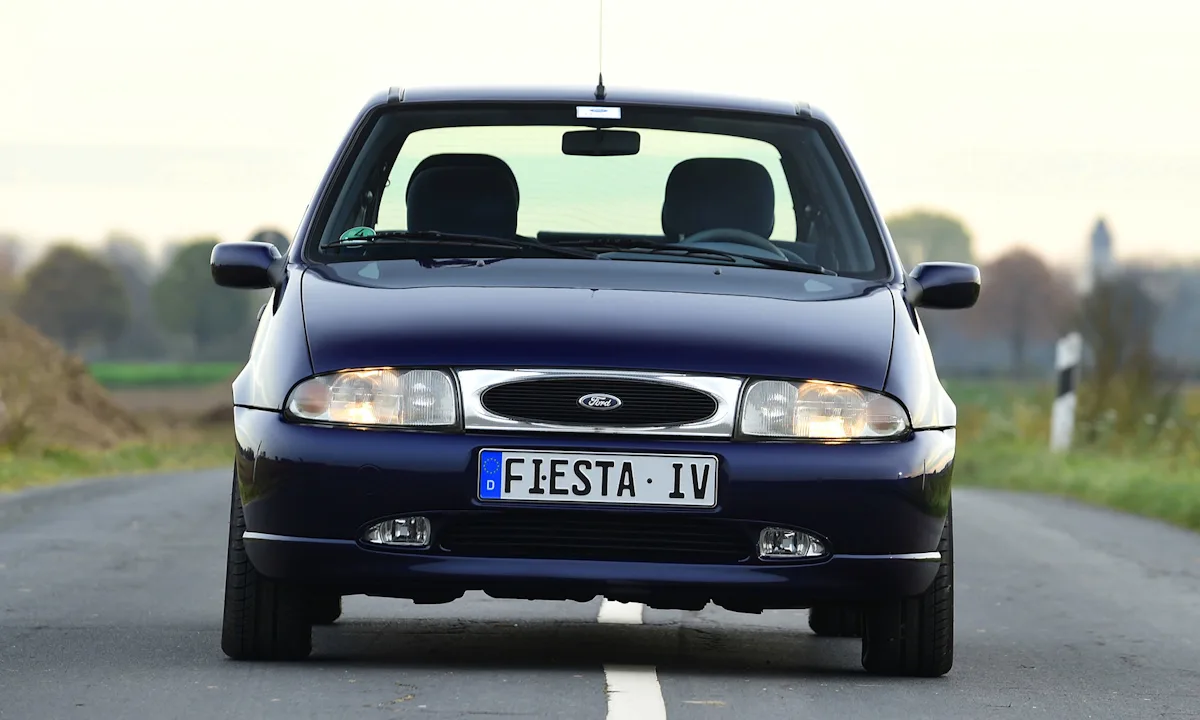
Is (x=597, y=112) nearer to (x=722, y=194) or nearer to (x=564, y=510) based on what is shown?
(x=722, y=194)

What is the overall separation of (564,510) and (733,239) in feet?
5.61

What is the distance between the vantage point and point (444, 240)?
689 cm

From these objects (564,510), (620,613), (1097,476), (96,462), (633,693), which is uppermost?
(564,510)

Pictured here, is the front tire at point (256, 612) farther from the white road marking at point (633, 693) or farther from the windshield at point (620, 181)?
the windshield at point (620, 181)

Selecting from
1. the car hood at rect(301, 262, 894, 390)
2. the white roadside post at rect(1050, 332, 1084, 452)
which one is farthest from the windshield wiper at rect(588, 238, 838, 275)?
the white roadside post at rect(1050, 332, 1084, 452)

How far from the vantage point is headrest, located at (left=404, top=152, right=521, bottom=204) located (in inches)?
288

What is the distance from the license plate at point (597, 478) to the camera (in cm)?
581

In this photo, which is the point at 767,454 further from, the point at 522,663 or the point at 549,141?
the point at 549,141

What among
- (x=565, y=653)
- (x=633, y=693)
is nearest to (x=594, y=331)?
(x=633, y=693)

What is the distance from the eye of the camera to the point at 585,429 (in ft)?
19.1

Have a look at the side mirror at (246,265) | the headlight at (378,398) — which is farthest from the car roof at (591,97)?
the headlight at (378,398)

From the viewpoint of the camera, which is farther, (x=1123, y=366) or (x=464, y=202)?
(x=1123, y=366)

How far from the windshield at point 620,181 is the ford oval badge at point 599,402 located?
1.27 metres

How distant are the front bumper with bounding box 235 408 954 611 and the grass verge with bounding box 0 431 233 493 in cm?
973
